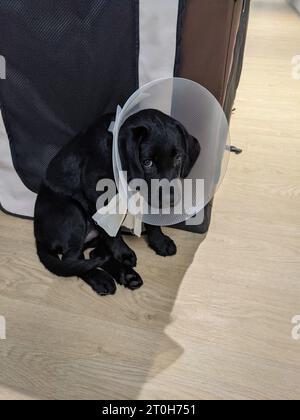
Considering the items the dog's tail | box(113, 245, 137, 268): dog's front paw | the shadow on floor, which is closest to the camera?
the shadow on floor

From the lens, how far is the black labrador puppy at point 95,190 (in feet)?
3.06

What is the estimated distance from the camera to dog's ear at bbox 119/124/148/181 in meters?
0.91

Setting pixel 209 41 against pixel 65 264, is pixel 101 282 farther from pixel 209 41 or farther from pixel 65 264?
pixel 209 41

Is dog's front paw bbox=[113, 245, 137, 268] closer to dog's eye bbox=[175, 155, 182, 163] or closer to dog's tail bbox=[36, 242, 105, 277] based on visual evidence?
dog's tail bbox=[36, 242, 105, 277]

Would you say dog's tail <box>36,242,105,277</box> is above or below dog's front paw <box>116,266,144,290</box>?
above

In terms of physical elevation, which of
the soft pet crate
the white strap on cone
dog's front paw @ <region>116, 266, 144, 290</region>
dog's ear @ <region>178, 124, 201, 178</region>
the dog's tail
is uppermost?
the soft pet crate

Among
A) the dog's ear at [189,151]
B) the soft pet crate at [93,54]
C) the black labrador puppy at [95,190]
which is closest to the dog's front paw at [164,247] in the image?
the black labrador puppy at [95,190]

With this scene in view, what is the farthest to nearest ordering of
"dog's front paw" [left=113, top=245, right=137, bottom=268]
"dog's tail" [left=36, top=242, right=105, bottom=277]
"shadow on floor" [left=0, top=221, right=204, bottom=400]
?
"dog's front paw" [left=113, top=245, right=137, bottom=268]
"dog's tail" [left=36, top=242, right=105, bottom=277]
"shadow on floor" [left=0, top=221, right=204, bottom=400]

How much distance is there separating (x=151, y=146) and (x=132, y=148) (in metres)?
0.04

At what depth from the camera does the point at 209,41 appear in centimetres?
95

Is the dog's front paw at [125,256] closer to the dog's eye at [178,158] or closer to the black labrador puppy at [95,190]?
the black labrador puppy at [95,190]

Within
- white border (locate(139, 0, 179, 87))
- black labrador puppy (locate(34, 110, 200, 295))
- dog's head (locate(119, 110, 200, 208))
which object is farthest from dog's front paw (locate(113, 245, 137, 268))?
white border (locate(139, 0, 179, 87))

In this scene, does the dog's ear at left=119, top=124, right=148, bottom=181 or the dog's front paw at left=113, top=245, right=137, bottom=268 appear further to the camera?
the dog's front paw at left=113, top=245, right=137, bottom=268

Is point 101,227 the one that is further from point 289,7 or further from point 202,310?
point 289,7
